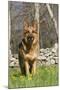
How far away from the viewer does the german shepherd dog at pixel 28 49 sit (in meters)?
1.35

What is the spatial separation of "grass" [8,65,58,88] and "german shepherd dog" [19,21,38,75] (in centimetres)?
4

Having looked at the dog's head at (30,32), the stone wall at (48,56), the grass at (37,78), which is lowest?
the grass at (37,78)

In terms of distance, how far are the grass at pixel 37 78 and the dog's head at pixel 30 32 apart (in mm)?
207

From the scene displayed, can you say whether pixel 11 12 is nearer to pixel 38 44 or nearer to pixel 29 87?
pixel 38 44

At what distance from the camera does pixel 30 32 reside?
4.49 ft

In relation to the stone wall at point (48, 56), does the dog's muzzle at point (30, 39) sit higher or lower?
higher

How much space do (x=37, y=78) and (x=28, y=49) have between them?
0.70ft

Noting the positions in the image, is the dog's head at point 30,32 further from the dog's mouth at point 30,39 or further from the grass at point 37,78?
the grass at point 37,78

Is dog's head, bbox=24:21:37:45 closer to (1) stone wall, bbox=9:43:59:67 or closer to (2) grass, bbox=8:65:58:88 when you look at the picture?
(1) stone wall, bbox=9:43:59:67

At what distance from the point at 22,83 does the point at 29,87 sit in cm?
6

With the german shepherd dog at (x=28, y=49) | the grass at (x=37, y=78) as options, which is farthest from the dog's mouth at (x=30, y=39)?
the grass at (x=37, y=78)

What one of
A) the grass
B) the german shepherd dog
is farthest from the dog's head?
the grass

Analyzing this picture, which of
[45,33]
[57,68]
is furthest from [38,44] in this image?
[57,68]

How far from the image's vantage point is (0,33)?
1318mm
